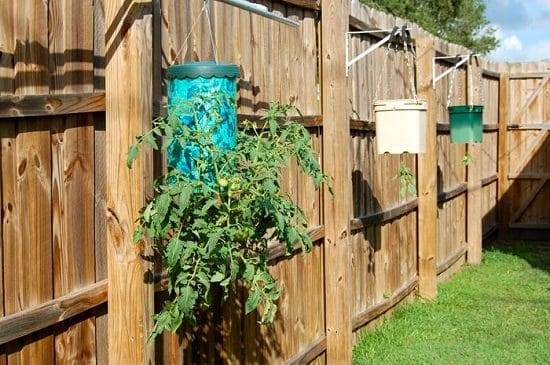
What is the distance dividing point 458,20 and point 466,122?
2482cm

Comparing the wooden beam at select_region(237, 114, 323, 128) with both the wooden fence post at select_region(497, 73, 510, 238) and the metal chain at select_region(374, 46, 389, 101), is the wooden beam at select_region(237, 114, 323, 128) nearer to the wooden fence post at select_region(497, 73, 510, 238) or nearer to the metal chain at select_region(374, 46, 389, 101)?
the metal chain at select_region(374, 46, 389, 101)

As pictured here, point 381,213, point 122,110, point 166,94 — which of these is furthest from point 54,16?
point 381,213

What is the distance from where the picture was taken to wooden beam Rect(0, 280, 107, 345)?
7.91 ft

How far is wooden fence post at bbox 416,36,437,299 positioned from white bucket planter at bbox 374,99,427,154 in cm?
224

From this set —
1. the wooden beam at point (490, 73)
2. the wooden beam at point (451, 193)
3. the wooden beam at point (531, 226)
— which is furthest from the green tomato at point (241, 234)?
the wooden beam at point (531, 226)

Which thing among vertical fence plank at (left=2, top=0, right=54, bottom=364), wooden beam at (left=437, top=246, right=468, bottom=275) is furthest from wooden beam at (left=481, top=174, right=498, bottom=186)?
vertical fence plank at (left=2, top=0, right=54, bottom=364)

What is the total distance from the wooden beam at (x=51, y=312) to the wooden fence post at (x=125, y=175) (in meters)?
0.05

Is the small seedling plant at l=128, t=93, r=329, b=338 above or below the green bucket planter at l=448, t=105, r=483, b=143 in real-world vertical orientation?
below

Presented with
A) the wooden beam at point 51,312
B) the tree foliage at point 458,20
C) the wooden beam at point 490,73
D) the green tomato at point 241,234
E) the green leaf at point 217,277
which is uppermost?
the tree foliage at point 458,20

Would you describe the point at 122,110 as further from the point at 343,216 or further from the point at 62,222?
the point at 343,216

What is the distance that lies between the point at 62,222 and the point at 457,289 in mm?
6326

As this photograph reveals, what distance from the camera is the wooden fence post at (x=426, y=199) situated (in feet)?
25.1

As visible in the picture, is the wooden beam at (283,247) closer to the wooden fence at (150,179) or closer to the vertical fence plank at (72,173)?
the wooden fence at (150,179)

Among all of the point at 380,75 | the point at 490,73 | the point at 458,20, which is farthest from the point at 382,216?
the point at 458,20
